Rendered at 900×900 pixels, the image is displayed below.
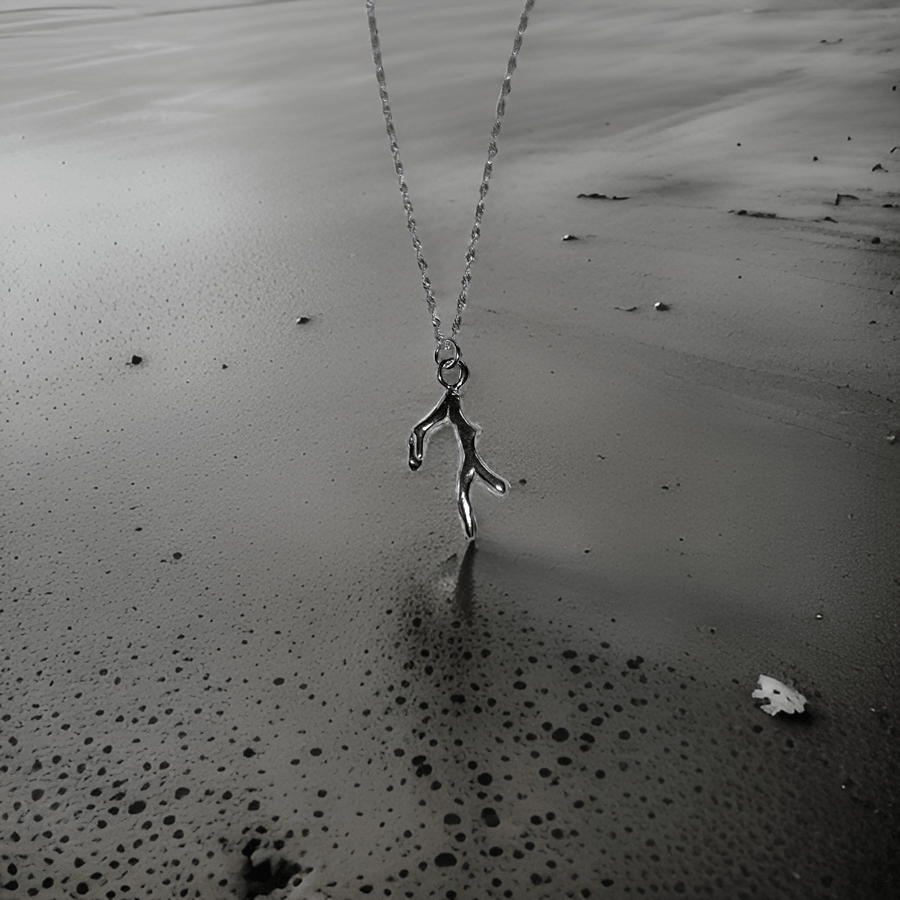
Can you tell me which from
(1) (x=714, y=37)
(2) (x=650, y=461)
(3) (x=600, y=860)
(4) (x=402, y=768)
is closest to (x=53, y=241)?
(2) (x=650, y=461)

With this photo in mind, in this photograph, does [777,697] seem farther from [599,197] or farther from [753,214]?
[599,197]

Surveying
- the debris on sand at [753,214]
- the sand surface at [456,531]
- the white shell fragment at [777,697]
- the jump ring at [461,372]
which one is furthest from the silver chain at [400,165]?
the debris on sand at [753,214]

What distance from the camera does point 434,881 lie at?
0.92 metres

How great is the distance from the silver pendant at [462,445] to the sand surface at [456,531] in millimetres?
77

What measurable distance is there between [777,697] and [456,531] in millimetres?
490

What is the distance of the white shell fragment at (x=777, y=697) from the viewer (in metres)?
1.05

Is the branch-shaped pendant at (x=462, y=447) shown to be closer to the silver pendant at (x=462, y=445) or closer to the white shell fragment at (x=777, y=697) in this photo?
the silver pendant at (x=462, y=445)

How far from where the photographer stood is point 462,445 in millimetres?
1270

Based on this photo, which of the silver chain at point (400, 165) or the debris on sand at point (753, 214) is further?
the debris on sand at point (753, 214)

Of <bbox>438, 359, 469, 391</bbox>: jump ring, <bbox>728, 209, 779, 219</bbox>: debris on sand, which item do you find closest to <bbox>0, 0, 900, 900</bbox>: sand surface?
<bbox>728, 209, 779, 219</bbox>: debris on sand

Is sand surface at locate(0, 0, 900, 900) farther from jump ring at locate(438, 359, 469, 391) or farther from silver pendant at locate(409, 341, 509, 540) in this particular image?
jump ring at locate(438, 359, 469, 391)

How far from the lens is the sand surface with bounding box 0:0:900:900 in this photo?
38.0 inches

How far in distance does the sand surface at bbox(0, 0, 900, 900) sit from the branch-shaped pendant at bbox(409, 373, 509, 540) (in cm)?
7

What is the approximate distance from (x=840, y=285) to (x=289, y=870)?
Result: 1.57m
